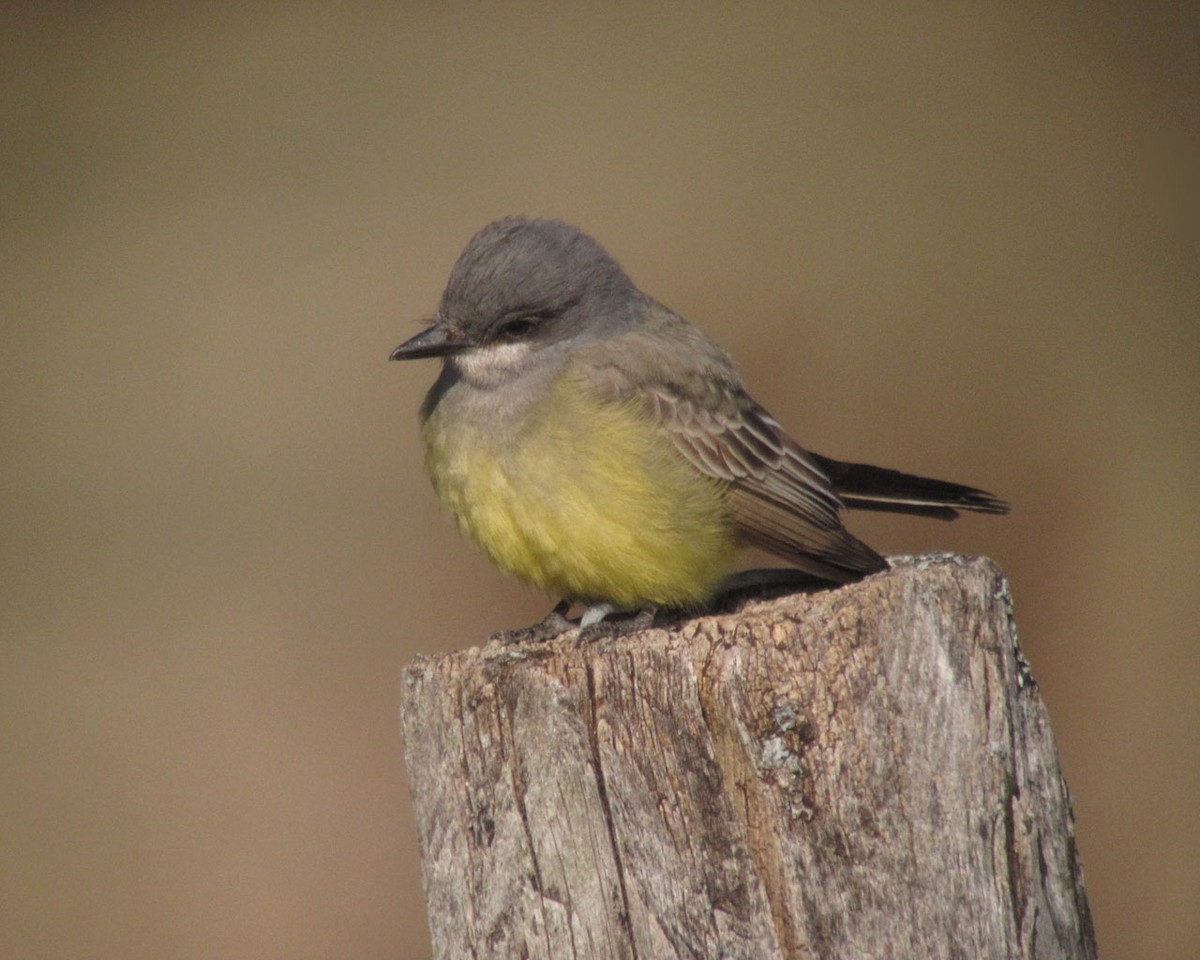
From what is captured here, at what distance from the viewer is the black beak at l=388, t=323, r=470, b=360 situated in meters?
4.54

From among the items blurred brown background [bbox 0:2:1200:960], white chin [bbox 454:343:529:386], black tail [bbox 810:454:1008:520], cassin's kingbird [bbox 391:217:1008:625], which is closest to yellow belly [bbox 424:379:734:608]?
cassin's kingbird [bbox 391:217:1008:625]

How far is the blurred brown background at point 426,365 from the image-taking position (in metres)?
6.49

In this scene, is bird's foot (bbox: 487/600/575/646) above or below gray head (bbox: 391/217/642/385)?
below

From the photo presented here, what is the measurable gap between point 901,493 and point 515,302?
147cm

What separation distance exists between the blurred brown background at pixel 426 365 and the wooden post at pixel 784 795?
3437 millimetres

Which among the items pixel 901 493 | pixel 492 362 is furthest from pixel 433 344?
pixel 901 493

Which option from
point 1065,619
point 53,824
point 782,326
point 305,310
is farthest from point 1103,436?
point 53,824

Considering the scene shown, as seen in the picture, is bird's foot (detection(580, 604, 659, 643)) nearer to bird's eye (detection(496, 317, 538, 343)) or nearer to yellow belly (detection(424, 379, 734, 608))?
yellow belly (detection(424, 379, 734, 608))

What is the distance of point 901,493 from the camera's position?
4738mm

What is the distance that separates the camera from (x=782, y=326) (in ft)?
22.2

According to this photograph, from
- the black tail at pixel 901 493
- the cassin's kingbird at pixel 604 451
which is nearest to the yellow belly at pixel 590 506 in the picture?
the cassin's kingbird at pixel 604 451

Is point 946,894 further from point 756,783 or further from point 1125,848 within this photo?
point 1125,848

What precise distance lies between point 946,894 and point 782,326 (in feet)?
14.3

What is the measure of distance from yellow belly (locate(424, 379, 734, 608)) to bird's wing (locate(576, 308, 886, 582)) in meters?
0.10
